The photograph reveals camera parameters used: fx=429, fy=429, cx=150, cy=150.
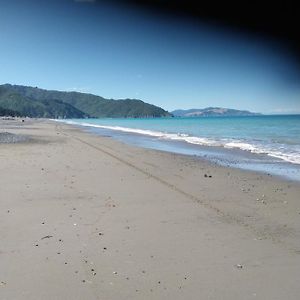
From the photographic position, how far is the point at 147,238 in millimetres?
6109

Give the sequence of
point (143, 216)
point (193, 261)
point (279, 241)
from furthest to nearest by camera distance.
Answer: point (143, 216), point (279, 241), point (193, 261)

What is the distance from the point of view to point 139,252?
5508 millimetres

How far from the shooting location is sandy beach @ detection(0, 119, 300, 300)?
4.44 meters

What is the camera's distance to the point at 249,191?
999cm

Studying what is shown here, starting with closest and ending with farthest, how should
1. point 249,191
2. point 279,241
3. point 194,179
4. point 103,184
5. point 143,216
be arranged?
1. point 279,241
2. point 143,216
3. point 249,191
4. point 103,184
5. point 194,179

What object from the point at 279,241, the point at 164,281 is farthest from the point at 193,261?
the point at 279,241

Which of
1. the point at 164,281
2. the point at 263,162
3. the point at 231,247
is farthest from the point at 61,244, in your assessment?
the point at 263,162

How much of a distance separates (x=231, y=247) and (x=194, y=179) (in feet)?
20.2

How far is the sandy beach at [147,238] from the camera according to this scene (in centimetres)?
444

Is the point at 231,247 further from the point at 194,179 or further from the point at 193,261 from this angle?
the point at 194,179

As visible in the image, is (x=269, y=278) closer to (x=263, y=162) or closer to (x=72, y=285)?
(x=72, y=285)

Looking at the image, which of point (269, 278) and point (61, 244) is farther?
point (61, 244)

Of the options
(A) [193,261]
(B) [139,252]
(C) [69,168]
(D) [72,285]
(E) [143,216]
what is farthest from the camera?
(C) [69,168]

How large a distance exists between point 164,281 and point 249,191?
584 cm
